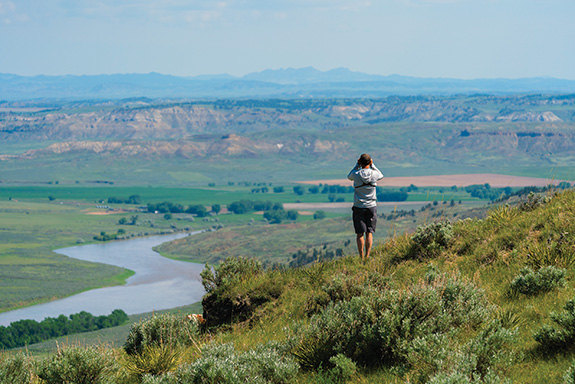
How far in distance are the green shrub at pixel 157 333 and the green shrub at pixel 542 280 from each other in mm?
6287

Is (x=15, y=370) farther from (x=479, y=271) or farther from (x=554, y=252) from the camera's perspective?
(x=554, y=252)

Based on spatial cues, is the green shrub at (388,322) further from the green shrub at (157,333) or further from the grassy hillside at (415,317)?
the green shrub at (157,333)

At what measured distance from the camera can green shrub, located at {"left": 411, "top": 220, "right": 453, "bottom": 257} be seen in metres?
13.2

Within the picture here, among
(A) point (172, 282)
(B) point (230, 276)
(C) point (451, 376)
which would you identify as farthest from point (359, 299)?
(A) point (172, 282)

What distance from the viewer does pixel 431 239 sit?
13.5 m

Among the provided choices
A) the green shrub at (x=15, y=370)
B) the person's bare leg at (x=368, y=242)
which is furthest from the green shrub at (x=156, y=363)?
the person's bare leg at (x=368, y=242)

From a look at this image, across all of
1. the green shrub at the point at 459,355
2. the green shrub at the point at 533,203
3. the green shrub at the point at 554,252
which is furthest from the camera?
the green shrub at the point at 533,203

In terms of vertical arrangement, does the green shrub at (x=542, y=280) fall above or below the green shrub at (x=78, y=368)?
above

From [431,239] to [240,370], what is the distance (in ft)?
22.4

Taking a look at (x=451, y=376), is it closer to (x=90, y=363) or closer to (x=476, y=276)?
(x=476, y=276)

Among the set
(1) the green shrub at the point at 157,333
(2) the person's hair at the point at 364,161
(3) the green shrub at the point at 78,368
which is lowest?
(1) the green shrub at the point at 157,333

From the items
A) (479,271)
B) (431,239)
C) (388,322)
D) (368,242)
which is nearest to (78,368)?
(388,322)

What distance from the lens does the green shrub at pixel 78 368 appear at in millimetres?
9398

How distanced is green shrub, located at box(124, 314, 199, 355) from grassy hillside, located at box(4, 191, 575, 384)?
112 mm
